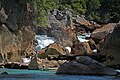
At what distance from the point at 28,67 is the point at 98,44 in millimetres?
26292

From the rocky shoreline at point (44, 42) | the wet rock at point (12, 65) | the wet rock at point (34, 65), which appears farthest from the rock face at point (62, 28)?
the wet rock at point (34, 65)

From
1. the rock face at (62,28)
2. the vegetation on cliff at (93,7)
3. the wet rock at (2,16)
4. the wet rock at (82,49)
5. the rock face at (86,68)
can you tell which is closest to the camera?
the rock face at (86,68)

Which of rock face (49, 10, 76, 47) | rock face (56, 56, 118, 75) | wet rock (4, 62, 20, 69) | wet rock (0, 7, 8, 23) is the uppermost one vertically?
wet rock (0, 7, 8, 23)

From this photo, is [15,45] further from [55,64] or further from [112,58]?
[112,58]

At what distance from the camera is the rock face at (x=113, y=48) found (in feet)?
249

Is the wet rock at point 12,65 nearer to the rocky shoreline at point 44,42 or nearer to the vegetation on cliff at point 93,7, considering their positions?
the rocky shoreline at point 44,42

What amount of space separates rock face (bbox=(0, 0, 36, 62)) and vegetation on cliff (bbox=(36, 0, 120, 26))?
36.7m

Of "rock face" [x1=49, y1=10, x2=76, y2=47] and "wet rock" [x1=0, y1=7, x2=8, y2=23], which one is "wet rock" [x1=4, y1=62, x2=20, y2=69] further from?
"rock face" [x1=49, y1=10, x2=76, y2=47]

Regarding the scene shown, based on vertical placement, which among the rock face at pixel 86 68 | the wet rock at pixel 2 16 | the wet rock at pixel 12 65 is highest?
the wet rock at pixel 2 16

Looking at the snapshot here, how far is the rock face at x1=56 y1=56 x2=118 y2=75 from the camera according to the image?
2223 inches

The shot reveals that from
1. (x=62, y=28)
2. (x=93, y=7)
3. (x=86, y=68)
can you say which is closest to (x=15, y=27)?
(x=62, y=28)

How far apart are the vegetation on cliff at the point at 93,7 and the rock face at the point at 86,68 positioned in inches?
2985

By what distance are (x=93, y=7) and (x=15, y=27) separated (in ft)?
238

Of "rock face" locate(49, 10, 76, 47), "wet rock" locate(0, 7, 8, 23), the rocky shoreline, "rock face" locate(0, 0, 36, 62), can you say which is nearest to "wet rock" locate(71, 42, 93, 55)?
the rocky shoreline
